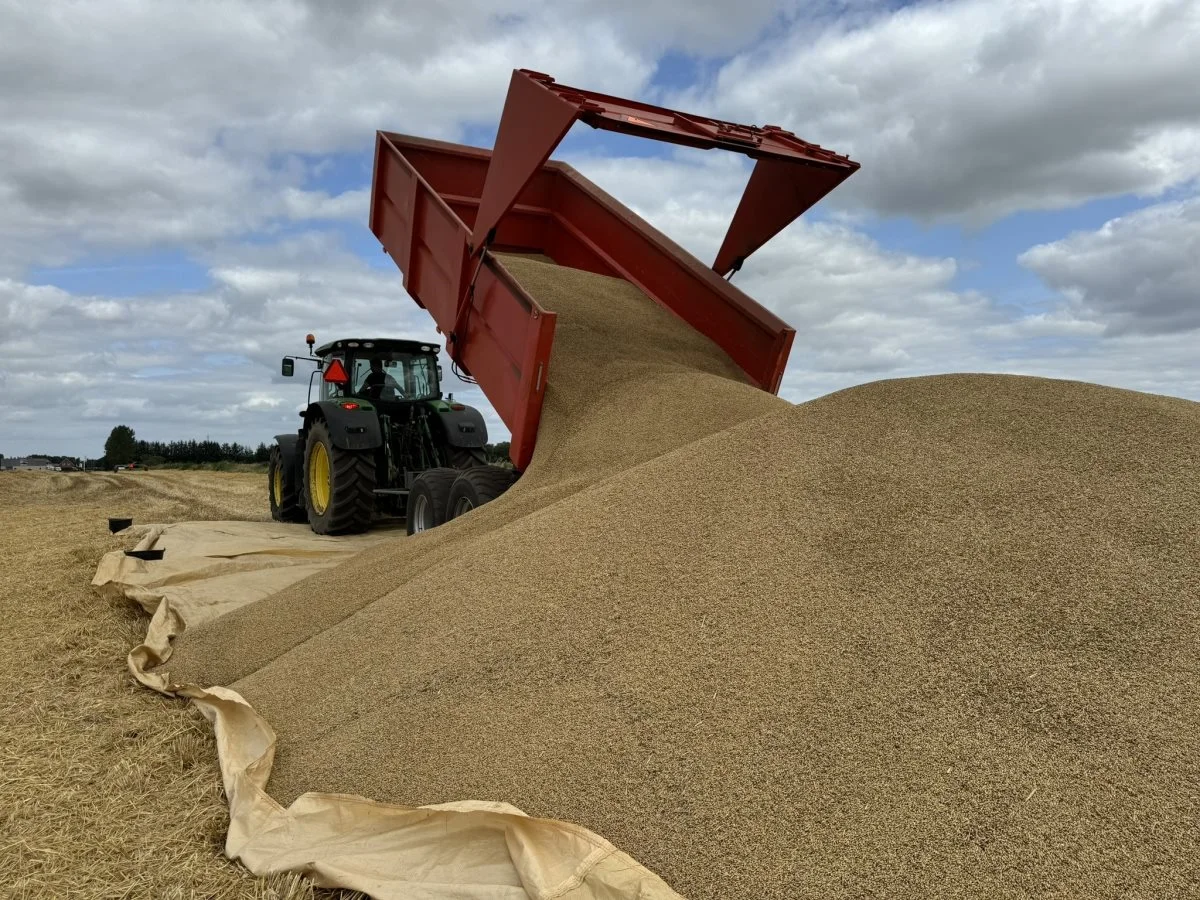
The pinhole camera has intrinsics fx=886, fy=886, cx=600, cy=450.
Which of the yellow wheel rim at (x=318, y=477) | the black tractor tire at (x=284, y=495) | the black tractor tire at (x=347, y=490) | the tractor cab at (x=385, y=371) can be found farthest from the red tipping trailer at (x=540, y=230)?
Result: the black tractor tire at (x=284, y=495)

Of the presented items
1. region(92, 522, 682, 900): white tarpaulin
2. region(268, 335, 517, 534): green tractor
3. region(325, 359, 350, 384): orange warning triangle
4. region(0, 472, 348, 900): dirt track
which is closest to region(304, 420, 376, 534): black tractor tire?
region(268, 335, 517, 534): green tractor

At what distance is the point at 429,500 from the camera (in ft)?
19.2

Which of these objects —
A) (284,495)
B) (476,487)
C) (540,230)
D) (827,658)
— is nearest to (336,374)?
(284,495)

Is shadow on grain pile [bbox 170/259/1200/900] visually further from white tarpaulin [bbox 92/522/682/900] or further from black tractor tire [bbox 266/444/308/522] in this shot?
black tractor tire [bbox 266/444/308/522]

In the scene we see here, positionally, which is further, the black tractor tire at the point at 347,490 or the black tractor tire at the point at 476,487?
the black tractor tire at the point at 347,490

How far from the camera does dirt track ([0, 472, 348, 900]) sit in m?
2.25

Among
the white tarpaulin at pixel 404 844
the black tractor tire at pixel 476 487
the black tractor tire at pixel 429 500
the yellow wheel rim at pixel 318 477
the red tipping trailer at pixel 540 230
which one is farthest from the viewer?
the yellow wheel rim at pixel 318 477

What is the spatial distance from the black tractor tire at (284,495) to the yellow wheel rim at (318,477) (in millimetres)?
987

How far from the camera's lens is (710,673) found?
A: 2.46m

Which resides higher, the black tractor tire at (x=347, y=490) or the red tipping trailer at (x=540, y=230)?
the red tipping trailer at (x=540, y=230)

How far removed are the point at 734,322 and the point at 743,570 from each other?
349 cm

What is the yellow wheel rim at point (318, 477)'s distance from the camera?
306 inches

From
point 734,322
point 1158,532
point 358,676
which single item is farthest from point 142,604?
point 1158,532

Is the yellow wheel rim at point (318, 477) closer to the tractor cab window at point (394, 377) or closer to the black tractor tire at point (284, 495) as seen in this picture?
the tractor cab window at point (394, 377)
